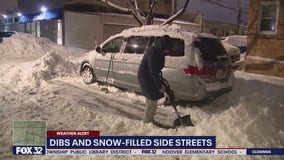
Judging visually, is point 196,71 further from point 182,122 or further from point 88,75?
point 88,75

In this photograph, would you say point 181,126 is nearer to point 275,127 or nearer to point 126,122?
point 126,122

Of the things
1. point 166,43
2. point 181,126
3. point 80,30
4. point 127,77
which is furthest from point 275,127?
point 80,30

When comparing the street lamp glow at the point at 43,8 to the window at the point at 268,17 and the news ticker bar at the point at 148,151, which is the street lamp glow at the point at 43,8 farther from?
the news ticker bar at the point at 148,151

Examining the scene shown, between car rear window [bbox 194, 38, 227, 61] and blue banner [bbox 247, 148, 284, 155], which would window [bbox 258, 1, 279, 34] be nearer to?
car rear window [bbox 194, 38, 227, 61]

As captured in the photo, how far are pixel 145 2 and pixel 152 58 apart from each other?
22470 millimetres

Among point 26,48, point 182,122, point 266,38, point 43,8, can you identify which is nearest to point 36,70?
point 182,122

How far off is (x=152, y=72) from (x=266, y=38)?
836cm

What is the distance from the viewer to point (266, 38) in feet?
37.8

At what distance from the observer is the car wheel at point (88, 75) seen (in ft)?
29.5

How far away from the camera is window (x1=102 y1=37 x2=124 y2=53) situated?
320 inches

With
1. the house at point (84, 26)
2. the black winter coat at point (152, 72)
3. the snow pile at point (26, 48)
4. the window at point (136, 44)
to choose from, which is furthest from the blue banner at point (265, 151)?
the house at point (84, 26)

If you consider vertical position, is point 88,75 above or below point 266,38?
below

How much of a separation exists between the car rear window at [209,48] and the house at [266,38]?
18.2 feet

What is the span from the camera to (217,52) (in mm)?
6723
